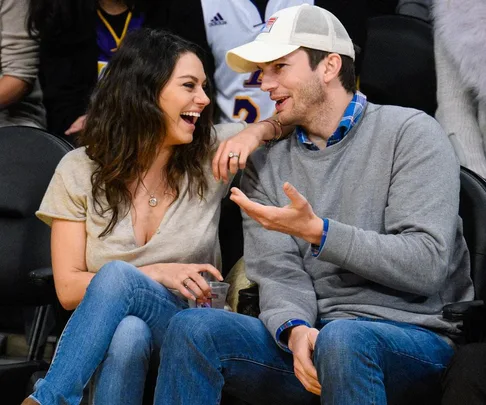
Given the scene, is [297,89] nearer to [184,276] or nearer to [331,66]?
[331,66]

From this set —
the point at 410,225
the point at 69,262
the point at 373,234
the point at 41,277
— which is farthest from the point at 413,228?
the point at 41,277

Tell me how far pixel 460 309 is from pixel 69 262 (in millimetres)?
1224

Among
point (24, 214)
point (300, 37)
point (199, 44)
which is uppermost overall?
point (300, 37)

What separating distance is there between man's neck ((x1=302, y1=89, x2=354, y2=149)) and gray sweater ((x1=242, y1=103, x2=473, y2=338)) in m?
0.08

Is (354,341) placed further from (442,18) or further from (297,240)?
(442,18)

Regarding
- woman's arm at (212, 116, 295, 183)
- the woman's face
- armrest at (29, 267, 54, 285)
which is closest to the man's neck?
woman's arm at (212, 116, 295, 183)

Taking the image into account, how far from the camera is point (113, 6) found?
4.08 meters

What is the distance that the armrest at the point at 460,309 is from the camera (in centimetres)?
258

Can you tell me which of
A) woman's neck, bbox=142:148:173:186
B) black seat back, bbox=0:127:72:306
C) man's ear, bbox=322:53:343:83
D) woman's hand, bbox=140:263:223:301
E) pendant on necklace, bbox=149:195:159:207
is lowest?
black seat back, bbox=0:127:72:306

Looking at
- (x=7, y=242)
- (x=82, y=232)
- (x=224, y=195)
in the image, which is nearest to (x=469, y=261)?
(x=224, y=195)

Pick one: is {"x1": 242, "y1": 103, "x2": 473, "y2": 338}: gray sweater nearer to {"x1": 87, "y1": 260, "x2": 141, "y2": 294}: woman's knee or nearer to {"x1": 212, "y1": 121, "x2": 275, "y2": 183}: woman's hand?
{"x1": 212, "y1": 121, "x2": 275, "y2": 183}: woman's hand

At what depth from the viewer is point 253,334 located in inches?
105

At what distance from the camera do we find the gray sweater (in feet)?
8.55

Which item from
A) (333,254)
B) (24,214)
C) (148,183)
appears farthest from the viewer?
(24,214)
